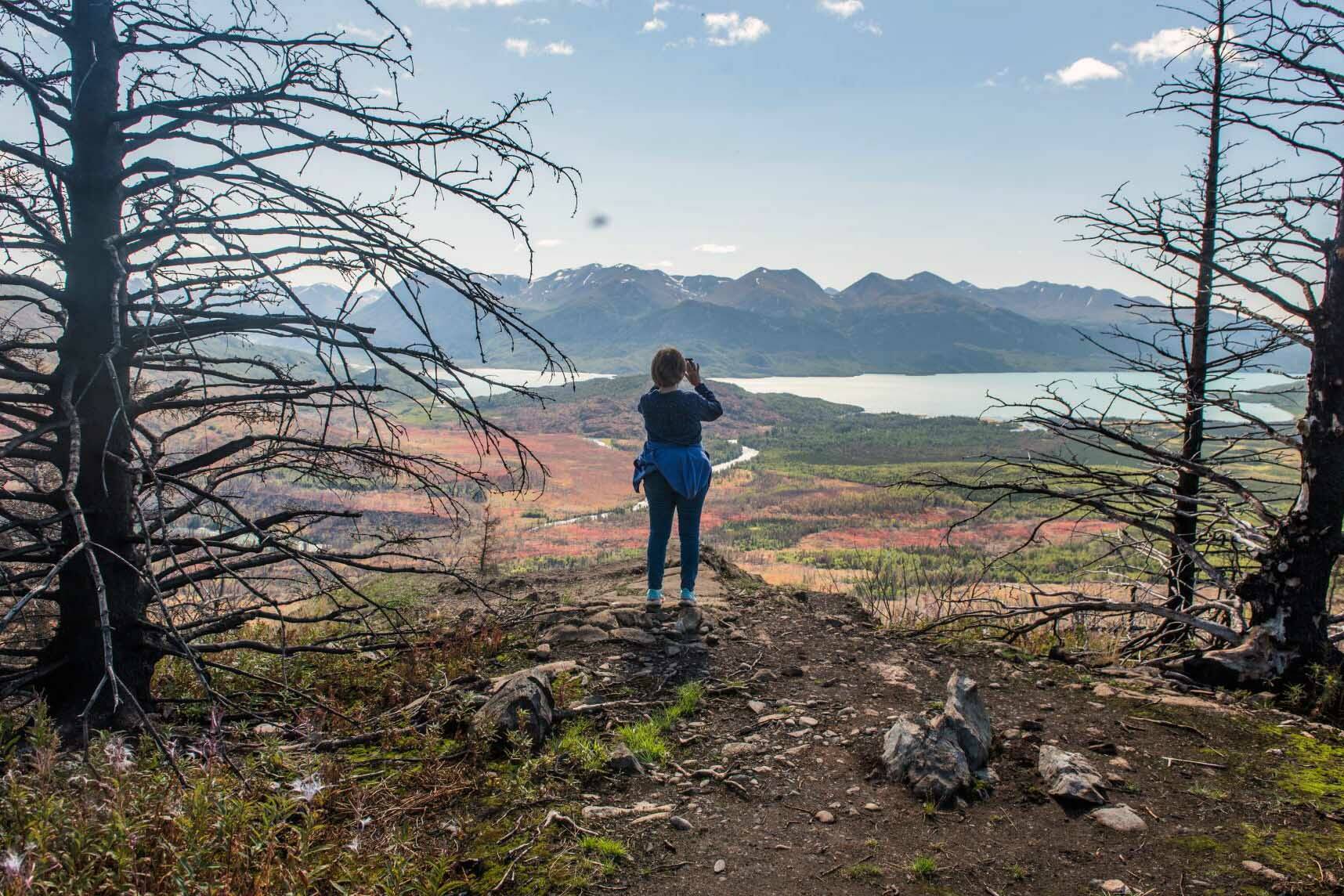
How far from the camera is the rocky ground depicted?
10.4 ft

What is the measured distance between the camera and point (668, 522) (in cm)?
662

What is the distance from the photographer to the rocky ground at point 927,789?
3.16m

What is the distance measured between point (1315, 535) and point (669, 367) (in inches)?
195

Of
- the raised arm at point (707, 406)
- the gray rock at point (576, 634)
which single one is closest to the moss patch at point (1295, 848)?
the gray rock at point (576, 634)

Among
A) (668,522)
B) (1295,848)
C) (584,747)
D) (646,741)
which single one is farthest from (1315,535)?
(584,747)

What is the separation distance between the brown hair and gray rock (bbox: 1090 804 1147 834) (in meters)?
4.28

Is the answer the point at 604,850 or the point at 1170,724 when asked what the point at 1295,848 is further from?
the point at 604,850

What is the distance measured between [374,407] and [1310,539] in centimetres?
626

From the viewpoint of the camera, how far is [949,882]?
3.08m

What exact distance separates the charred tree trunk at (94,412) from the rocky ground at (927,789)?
242 centimetres

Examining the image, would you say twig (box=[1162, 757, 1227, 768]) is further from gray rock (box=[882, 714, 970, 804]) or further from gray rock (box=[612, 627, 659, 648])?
gray rock (box=[612, 627, 659, 648])

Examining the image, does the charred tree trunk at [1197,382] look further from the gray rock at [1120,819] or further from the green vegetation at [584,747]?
the green vegetation at [584,747]

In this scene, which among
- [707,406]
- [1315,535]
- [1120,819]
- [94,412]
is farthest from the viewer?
[707,406]

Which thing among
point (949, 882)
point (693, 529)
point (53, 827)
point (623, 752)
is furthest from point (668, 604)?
point (53, 827)
